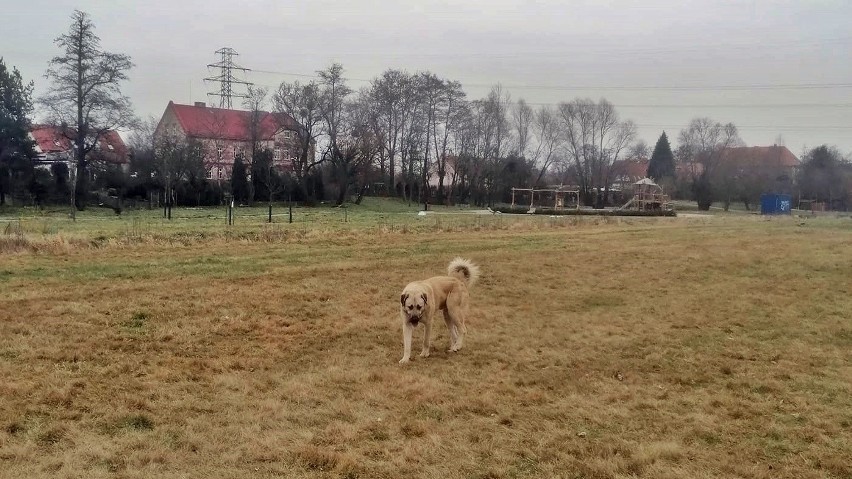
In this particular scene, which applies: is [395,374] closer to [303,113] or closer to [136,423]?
[136,423]

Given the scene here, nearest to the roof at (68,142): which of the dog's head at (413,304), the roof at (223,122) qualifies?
the roof at (223,122)

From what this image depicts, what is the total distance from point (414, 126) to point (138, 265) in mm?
53371

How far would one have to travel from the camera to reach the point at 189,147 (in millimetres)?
53688

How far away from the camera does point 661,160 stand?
95.2 meters

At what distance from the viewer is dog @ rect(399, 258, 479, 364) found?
783cm

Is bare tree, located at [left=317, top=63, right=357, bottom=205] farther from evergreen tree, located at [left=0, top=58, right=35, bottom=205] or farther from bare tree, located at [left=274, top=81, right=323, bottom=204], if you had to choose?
evergreen tree, located at [left=0, top=58, right=35, bottom=205]

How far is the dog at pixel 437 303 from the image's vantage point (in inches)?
308

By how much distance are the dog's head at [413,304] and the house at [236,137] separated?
171 feet

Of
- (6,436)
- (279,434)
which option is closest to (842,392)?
(279,434)

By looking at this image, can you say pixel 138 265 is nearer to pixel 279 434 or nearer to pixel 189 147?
pixel 279 434

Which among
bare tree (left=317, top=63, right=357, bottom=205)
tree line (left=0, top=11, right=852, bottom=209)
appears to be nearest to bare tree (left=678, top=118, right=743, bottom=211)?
tree line (left=0, top=11, right=852, bottom=209)

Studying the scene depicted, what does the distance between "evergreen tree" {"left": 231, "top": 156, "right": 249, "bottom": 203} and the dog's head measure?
50811 mm

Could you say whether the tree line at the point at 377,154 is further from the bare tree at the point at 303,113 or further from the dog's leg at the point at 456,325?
the dog's leg at the point at 456,325

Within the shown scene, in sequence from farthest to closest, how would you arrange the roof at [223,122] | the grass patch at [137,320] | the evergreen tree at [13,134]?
the roof at [223,122], the evergreen tree at [13,134], the grass patch at [137,320]
